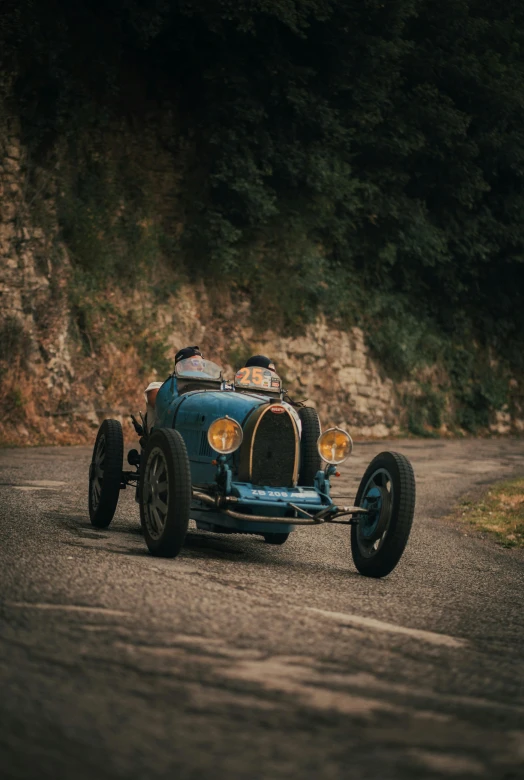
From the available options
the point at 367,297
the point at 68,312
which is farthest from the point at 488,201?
the point at 68,312

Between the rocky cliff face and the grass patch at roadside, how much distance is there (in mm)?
9892

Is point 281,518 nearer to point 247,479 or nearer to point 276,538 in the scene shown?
point 247,479

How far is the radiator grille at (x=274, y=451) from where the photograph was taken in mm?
8578

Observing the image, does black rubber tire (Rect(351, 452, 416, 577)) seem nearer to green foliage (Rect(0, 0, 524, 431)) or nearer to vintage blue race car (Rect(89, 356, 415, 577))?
vintage blue race car (Rect(89, 356, 415, 577))

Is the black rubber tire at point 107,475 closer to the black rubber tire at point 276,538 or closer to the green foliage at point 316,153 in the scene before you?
the black rubber tire at point 276,538

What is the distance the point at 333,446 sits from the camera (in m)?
8.72

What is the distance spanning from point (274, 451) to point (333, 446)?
490 millimetres

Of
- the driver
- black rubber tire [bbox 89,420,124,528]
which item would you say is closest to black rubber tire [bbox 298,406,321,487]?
the driver

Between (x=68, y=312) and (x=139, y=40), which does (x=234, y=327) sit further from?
(x=139, y=40)

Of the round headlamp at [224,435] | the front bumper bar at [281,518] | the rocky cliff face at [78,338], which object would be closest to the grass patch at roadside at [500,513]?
the front bumper bar at [281,518]

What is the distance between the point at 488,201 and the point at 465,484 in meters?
16.5

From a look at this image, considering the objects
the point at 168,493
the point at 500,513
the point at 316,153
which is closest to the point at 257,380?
the point at 168,493

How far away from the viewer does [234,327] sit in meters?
26.9

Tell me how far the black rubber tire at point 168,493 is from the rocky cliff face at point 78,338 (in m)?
13.1
